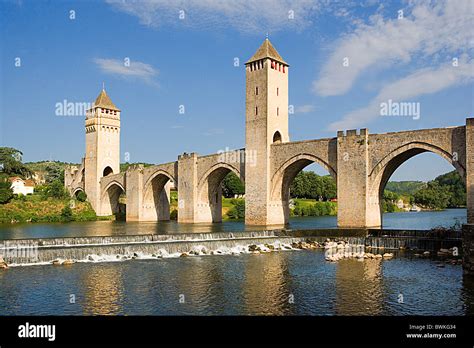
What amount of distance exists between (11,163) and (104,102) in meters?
20.3

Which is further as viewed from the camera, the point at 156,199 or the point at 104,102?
the point at 104,102

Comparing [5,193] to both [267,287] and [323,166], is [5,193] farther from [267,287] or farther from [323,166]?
[267,287]

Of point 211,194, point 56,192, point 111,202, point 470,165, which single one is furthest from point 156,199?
point 470,165

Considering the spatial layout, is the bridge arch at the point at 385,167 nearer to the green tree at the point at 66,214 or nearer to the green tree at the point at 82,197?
the green tree at the point at 66,214

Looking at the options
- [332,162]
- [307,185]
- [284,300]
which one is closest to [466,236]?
[284,300]

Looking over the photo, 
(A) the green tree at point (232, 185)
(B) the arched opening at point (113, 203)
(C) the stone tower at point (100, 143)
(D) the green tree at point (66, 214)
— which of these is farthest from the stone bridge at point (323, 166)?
(A) the green tree at point (232, 185)

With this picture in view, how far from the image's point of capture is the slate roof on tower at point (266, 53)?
38062mm

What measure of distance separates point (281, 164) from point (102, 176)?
107ft

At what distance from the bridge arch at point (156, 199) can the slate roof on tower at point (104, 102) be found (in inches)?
580

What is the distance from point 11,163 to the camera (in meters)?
71.4

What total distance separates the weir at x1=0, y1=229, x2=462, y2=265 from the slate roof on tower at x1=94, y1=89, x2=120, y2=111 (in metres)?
40.8

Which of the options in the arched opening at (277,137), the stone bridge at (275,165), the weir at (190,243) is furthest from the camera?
the arched opening at (277,137)

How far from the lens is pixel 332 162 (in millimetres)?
33469

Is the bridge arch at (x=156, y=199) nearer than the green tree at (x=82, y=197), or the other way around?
the bridge arch at (x=156, y=199)
